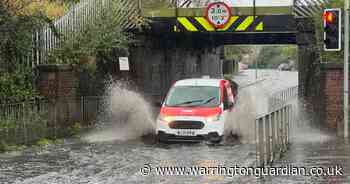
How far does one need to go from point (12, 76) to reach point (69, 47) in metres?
2.91

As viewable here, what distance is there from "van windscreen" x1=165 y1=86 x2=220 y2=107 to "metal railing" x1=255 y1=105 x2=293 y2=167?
12.4ft

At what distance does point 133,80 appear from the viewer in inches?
1105

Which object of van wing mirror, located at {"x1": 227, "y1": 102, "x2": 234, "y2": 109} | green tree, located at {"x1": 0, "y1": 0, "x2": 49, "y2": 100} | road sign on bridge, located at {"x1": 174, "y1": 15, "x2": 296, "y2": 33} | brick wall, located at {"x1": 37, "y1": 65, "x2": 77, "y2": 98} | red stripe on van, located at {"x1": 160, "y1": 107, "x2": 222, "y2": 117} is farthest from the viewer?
road sign on bridge, located at {"x1": 174, "y1": 15, "x2": 296, "y2": 33}

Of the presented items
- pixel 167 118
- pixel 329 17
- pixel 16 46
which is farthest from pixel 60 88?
pixel 329 17

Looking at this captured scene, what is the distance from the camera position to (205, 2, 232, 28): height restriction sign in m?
24.2

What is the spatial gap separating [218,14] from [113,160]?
1042cm

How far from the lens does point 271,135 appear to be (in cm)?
1415

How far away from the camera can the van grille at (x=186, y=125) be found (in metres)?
19.3

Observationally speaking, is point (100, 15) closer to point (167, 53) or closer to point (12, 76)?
point (12, 76)

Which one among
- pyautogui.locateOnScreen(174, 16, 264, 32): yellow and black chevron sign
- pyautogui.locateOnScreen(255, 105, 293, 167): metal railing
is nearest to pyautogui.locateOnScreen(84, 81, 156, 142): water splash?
pyautogui.locateOnScreen(174, 16, 264, 32): yellow and black chevron sign

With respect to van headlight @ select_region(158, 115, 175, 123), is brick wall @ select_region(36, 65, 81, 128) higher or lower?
higher

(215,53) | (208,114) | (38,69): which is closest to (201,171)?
(208,114)

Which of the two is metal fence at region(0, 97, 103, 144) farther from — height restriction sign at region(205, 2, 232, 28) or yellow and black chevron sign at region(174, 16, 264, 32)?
height restriction sign at region(205, 2, 232, 28)

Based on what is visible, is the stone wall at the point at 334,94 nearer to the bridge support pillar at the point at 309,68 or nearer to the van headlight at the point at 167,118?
the bridge support pillar at the point at 309,68
